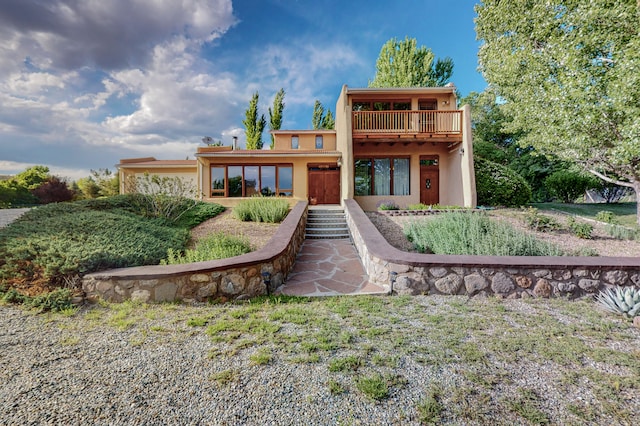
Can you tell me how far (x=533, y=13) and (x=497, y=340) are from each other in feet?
49.2

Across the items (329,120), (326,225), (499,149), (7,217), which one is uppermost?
(329,120)

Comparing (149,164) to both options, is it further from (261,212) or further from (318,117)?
(318,117)

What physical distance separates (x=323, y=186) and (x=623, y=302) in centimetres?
1112

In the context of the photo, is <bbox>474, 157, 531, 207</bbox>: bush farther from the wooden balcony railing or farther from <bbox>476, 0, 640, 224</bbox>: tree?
the wooden balcony railing

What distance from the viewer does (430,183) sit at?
42.6 feet

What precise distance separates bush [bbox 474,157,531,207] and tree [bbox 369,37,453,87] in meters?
12.0

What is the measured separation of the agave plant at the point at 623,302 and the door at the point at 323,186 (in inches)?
417

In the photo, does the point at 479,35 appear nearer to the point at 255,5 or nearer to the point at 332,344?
the point at 255,5

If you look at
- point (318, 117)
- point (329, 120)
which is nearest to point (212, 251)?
point (329, 120)

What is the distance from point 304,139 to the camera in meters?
16.2

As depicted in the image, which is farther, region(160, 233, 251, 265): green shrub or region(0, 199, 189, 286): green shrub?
region(160, 233, 251, 265): green shrub

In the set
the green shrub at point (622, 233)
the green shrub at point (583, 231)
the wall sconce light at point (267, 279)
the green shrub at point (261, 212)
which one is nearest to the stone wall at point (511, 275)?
the wall sconce light at point (267, 279)

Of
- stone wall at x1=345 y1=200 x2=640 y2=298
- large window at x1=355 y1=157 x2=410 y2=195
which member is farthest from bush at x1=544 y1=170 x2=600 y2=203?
stone wall at x1=345 y1=200 x2=640 y2=298

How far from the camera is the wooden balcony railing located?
11.7 metres
